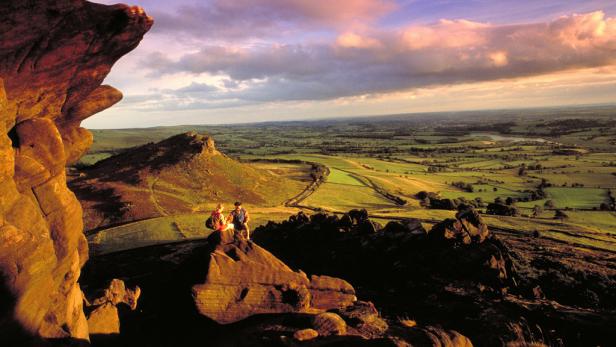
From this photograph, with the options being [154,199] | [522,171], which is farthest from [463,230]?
[522,171]

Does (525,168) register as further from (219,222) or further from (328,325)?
(328,325)

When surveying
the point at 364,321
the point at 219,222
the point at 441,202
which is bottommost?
the point at 441,202

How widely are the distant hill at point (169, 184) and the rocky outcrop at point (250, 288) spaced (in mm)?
49825

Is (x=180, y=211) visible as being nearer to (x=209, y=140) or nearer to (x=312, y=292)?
(x=209, y=140)

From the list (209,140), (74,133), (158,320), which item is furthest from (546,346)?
(209,140)

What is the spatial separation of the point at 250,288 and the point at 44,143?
547 inches

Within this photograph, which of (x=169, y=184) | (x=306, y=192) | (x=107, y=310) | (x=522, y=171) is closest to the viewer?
(x=107, y=310)

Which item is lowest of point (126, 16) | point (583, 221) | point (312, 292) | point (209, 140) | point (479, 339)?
point (583, 221)

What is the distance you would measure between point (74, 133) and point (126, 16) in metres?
9.77

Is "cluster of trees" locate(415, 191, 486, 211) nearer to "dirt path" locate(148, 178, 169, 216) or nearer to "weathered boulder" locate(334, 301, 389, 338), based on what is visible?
"dirt path" locate(148, 178, 169, 216)

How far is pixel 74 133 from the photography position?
24.8 m

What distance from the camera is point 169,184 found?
85750mm

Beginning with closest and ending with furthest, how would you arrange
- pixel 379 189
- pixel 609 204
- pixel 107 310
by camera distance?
pixel 107 310, pixel 609 204, pixel 379 189

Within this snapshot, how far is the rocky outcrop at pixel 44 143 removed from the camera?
16062mm
